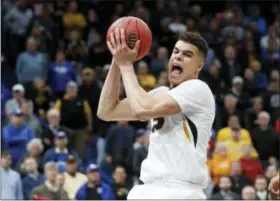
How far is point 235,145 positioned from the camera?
661 inches

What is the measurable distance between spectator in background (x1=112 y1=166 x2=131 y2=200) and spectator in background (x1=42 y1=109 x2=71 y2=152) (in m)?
1.60

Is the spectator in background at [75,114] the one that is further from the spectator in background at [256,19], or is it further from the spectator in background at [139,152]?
the spectator in background at [256,19]

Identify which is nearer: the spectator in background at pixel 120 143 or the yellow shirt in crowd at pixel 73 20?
the spectator in background at pixel 120 143

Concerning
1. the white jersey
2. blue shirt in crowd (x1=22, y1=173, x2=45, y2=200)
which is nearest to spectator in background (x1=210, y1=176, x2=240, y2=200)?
blue shirt in crowd (x1=22, y1=173, x2=45, y2=200)

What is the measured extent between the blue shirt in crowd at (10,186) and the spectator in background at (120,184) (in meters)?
1.79

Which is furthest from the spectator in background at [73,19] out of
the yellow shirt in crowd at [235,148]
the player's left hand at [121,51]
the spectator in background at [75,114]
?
the player's left hand at [121,51]

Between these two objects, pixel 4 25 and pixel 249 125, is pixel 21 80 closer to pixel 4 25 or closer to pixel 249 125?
pixel 4 25

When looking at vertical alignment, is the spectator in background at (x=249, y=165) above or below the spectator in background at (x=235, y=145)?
below

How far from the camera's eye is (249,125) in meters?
18.4

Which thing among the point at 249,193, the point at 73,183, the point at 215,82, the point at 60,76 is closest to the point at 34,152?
the point at 73,183

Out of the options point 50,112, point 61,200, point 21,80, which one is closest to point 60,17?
point 21,80

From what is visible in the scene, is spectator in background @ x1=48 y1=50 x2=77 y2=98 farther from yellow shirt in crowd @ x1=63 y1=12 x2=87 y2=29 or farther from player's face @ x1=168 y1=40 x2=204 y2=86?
player's face @ x1=168 y1=40 x2=204 y2=86

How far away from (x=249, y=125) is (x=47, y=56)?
4950 mm

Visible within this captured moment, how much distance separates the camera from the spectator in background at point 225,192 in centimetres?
1479
